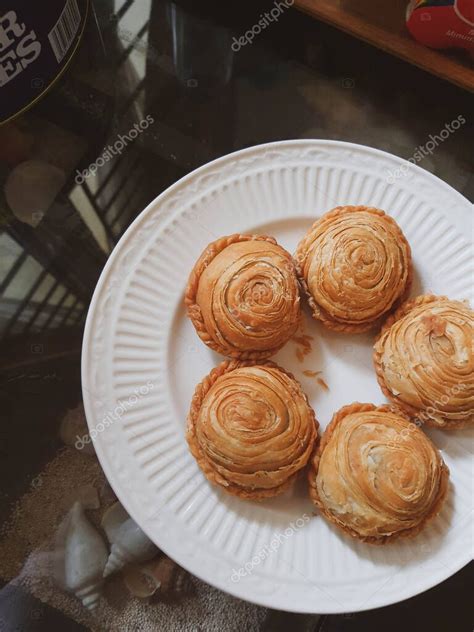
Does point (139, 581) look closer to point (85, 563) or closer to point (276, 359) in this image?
point (85, 563)

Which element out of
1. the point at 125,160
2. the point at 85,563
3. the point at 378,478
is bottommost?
the point at 85,563

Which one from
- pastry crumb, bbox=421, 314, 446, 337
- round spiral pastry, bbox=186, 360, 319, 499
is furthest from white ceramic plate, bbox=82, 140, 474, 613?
pastry crumb, bbox=421, 314, 446, 337

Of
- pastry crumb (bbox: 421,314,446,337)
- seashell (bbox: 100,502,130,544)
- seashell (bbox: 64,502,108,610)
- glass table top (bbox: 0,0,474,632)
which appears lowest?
seashell (bbox: 64,502,108,610)

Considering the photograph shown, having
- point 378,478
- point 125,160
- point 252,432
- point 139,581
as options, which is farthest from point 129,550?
point 125,160

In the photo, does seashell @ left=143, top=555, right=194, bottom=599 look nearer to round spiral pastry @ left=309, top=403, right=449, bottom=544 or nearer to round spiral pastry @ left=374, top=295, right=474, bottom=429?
round spiral pastry @ left=309, top=403, right=449, bottom=544

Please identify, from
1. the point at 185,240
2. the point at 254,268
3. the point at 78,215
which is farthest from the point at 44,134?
the point at 254,268

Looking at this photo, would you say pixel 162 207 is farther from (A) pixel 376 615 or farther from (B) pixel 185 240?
(A) pixel 376 615
